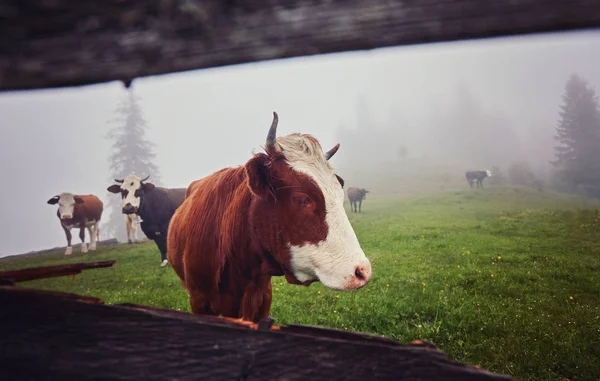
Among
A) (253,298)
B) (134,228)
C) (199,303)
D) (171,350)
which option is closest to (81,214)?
(134,228)

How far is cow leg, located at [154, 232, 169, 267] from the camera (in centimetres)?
375

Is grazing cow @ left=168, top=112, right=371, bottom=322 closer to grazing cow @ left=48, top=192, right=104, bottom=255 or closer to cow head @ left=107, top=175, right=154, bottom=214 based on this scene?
cow head @ left=107, top=175, right=154, bottom=214

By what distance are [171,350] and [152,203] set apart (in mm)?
3552

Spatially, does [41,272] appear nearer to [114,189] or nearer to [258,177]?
[258,177]

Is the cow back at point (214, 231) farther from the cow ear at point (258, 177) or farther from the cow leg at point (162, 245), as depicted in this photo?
the cow leg at point (162, 245)

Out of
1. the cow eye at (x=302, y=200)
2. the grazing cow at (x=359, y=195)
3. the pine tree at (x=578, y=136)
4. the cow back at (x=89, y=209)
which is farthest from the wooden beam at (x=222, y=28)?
the pine tree at (x=578, y=136)

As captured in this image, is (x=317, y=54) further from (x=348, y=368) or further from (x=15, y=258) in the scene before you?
(x=15, y=258)

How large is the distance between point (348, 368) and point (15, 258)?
421 cm

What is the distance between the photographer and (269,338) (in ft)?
2.75

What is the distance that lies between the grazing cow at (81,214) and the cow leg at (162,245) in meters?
1.04

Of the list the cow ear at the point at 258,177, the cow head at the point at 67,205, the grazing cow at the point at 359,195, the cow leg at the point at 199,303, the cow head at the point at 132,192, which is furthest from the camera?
the cow head at the point at 67,205

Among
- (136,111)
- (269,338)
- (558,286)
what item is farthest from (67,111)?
(558,286)

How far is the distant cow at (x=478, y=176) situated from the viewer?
17.8ft

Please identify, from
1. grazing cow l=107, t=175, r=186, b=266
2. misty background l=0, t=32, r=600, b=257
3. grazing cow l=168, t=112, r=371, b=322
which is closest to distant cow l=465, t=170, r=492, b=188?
misty background l=0, t=32, r=600, b=257
